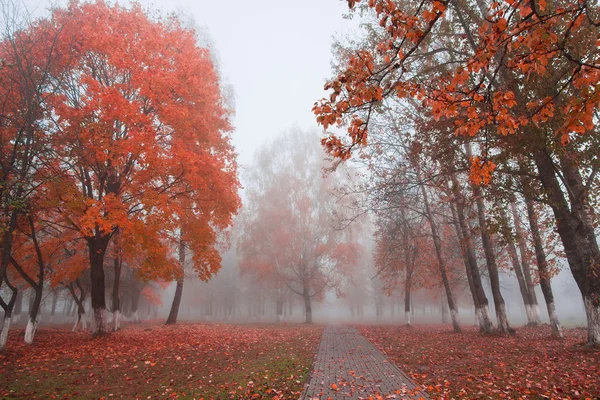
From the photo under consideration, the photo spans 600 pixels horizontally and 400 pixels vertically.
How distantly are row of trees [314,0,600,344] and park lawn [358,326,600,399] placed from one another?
1664mm

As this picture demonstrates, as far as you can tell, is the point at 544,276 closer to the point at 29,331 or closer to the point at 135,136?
the point at 135,136

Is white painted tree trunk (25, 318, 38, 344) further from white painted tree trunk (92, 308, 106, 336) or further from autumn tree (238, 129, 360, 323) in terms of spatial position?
autumn tree (238, 129, 360, 323)

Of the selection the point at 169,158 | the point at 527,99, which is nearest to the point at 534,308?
the point at 527,99

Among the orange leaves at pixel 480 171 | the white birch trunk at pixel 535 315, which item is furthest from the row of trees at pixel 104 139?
the white birch trunk at pixel 535 315

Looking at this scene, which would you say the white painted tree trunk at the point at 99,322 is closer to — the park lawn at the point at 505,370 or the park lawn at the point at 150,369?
the park lawn at the point at 150,369

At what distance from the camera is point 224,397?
5.48 meters

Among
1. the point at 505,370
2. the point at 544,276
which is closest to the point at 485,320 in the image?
the point at 544,276

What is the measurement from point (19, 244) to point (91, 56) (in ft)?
23.4

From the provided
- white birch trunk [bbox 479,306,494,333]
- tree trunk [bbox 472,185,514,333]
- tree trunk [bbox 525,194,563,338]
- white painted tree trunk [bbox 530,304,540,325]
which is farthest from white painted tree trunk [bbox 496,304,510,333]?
white painted tree trunk [bbox 530,304,540,325]

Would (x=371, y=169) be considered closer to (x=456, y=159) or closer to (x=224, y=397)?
(x=456, y=159)

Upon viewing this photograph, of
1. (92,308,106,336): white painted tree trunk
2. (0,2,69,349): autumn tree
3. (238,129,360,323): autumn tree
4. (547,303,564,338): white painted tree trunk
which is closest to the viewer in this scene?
(0,2,69,349): autumn tree

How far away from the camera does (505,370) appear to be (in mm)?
6805

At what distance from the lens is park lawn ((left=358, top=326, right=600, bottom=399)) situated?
5270 mm

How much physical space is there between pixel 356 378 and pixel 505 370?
3184 millimetres
